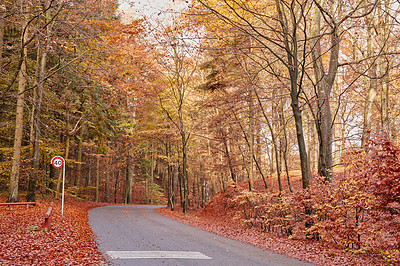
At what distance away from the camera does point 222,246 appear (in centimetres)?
787

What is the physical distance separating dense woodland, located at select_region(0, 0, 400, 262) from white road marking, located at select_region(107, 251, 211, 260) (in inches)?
147

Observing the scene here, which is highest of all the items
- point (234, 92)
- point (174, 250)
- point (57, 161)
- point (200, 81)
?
point (200, 81)

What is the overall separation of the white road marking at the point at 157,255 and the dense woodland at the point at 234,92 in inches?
147

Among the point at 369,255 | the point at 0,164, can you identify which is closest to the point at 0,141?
the point at 0,164

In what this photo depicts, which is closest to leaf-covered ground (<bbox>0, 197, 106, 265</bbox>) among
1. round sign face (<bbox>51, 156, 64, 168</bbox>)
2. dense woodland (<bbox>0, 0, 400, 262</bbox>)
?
round sign face (<bbox>51, 156, 64, 168</bbox>)

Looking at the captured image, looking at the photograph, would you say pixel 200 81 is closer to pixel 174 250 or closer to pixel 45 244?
pixel 174 250

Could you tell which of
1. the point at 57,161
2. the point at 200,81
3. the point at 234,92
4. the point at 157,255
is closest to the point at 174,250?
the point at 157,255

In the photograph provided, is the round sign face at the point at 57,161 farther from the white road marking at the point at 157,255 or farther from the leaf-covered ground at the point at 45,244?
the white road marking at the point at 157,255

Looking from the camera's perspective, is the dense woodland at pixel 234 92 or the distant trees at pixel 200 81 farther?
the distant trees at pixel 200 81

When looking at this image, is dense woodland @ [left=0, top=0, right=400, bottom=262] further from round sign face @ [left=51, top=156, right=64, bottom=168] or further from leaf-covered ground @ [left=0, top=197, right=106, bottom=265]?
leaf-covered ground @ [left=0, top=197, right=106, bottom=265]

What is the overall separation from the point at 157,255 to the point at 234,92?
10787 millimetres

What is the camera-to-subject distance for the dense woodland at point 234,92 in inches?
295

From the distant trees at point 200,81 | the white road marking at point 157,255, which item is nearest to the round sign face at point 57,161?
the distant trees at point 200,81

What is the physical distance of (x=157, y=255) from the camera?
6426mm
